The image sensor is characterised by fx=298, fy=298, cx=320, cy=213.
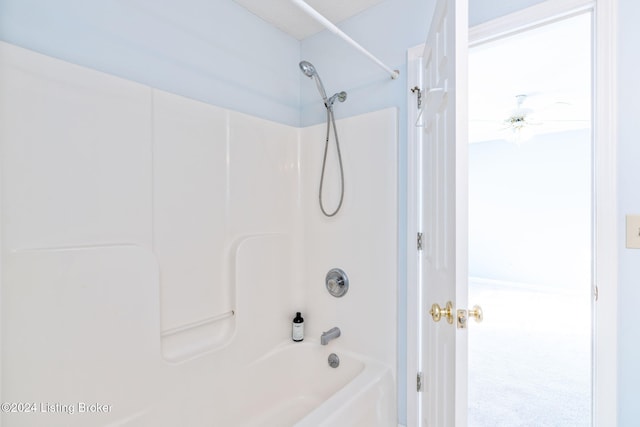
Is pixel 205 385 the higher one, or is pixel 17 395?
pixel 17 395

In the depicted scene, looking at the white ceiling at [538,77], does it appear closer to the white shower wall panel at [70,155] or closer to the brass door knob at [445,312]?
the brass door knob at [445,312]

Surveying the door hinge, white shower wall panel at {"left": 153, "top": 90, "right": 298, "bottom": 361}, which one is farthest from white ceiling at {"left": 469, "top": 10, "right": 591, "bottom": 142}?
white shower wall panel at {"left": 153, "top": 90, "right": 298, "bottom": 361}

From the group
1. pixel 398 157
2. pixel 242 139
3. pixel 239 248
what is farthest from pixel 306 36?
pixel 239 248

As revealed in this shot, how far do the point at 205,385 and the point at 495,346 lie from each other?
2721mm

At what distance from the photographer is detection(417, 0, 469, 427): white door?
837 millimetres

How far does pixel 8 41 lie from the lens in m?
1.01

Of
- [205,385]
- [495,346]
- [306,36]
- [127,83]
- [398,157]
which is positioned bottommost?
[495,346]

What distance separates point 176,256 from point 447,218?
1.14m

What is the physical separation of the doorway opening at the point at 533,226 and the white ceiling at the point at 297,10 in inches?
29.4

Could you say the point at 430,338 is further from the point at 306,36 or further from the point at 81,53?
the point at 306,36

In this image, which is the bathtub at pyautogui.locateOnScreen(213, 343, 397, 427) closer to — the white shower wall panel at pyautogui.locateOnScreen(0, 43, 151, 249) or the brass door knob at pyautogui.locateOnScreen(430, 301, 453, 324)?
the brass door knob at pyautogui.locateOnScreen(430, 301, 453, 324)

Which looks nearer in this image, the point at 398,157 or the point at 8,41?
the point at 8,41

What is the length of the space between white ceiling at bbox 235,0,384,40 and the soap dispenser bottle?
181 centimetres

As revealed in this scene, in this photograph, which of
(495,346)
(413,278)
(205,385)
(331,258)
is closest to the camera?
(205,385)
